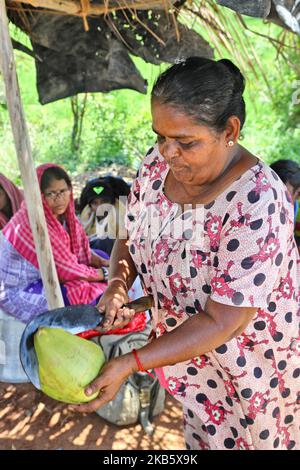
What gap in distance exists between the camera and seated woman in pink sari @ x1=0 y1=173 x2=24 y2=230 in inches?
166

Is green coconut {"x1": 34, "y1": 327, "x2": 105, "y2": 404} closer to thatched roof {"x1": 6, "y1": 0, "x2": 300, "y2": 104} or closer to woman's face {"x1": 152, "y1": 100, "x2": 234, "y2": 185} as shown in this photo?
woman's face {"x1": 152, "y1": 100, "x2": 234, "y2": 185}

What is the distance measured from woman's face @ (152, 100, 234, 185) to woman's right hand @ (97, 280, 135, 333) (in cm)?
51

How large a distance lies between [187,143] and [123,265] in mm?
674

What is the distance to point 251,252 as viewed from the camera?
1385 mm

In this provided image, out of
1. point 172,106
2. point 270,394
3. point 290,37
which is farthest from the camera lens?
point 290,37

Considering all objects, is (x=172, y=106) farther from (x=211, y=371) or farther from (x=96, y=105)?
(x=96, y=105)

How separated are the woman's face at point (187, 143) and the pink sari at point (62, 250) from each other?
7.70ft

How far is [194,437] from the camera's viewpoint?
81.6 inches

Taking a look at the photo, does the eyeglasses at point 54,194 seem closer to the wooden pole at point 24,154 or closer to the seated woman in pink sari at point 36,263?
the seated woman in pink sari at point 36,263

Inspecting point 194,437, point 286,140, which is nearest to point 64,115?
point 286,140

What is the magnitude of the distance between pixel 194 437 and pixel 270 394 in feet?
1.63

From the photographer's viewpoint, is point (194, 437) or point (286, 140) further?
point (286, 140)

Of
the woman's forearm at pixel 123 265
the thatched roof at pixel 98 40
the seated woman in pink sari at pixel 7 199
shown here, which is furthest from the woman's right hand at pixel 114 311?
the seated woman in pink sari at pixel 7 199

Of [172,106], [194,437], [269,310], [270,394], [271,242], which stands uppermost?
[172,106]
